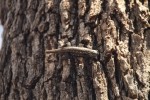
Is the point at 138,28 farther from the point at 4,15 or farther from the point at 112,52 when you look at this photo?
the point at 4,15

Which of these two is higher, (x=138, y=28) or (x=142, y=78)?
(x=138, y=28)

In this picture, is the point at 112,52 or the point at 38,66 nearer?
the point at 112,52

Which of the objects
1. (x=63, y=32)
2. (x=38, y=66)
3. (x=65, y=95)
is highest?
(x=63, y=32)

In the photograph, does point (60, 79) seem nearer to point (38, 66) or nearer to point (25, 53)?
point (38, 66)

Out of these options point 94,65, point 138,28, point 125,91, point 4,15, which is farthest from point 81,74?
point 4,15

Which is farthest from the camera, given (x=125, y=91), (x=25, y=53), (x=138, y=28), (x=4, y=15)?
(x=4, y=15)

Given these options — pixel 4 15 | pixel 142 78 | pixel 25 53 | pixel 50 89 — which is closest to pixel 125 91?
pixel 142 78

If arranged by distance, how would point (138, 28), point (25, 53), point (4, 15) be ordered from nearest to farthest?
point (138, 28)
point (25, 53)
point (4, 15)
